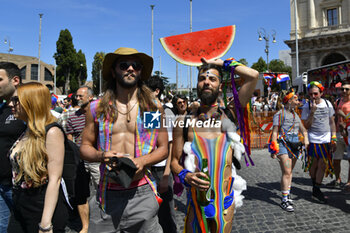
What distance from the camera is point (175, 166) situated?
2621 mm

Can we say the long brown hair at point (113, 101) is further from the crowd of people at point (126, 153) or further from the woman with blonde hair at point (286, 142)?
the woman with blonde hair at point (286, 142)

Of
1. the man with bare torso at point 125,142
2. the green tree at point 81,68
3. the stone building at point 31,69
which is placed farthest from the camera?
the stone building at point 31,69

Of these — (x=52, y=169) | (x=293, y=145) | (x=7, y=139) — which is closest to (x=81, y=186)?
(x=7, y=139)

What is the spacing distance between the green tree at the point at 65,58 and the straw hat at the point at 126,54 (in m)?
52.9

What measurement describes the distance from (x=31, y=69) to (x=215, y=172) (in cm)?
6936

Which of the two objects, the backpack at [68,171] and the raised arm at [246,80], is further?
the raised arm at [246,80]

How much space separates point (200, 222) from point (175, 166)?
0.53 metres

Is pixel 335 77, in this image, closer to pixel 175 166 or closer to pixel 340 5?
pixel 175 166

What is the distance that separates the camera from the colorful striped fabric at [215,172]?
244 centimetres

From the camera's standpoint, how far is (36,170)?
7.36 feet

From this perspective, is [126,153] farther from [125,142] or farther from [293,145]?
[293,145]

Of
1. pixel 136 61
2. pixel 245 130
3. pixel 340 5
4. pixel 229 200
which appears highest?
pixel 340 5

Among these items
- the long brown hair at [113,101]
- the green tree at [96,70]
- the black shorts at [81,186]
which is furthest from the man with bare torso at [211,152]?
the green tree at [96,70]

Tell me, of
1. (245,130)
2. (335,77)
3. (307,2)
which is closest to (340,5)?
(307,2)
